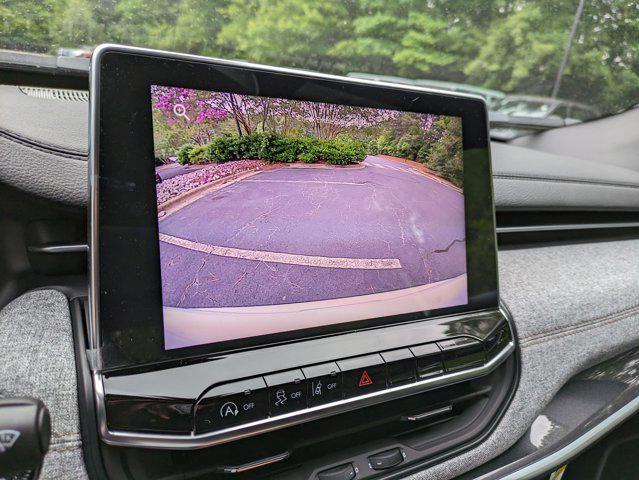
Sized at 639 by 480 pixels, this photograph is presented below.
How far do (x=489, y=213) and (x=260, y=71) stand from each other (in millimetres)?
550

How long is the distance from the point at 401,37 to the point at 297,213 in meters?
0.98

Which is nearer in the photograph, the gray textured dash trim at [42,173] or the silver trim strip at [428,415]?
the gray textured dash trim at [42,173]

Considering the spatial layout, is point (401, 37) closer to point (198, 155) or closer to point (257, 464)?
point (198, 155)

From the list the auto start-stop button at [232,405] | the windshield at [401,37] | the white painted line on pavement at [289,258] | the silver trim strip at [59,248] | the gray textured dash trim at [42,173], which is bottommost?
the auto start-stop button at [232,405]

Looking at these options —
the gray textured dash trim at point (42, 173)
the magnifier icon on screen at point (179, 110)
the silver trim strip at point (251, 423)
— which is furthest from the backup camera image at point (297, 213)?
the gray textured dash trim at point (42, 173)

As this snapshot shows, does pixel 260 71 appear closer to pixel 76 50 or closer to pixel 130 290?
pixel 130 290

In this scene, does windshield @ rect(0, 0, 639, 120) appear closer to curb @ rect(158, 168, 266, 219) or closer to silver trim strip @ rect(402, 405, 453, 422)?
curb @ rect(158, 168, 266, 219)

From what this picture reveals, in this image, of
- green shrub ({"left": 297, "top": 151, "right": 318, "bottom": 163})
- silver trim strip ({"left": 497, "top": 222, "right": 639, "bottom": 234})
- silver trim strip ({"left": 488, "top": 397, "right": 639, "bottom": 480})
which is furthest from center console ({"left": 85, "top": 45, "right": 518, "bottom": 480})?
silver trim strip ({"left": 497, "top": 222, "right": 639, "bottom": 234})

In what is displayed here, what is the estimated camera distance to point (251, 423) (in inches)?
29.4

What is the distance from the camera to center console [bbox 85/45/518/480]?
68cm

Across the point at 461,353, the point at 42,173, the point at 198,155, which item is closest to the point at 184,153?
the point at 198,155

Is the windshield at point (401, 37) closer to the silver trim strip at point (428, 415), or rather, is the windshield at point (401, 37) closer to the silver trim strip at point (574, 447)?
the silver trim strip at point (428, 415)

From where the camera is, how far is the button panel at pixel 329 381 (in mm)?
732

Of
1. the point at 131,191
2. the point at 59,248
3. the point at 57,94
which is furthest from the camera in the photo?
the point at 57,94
